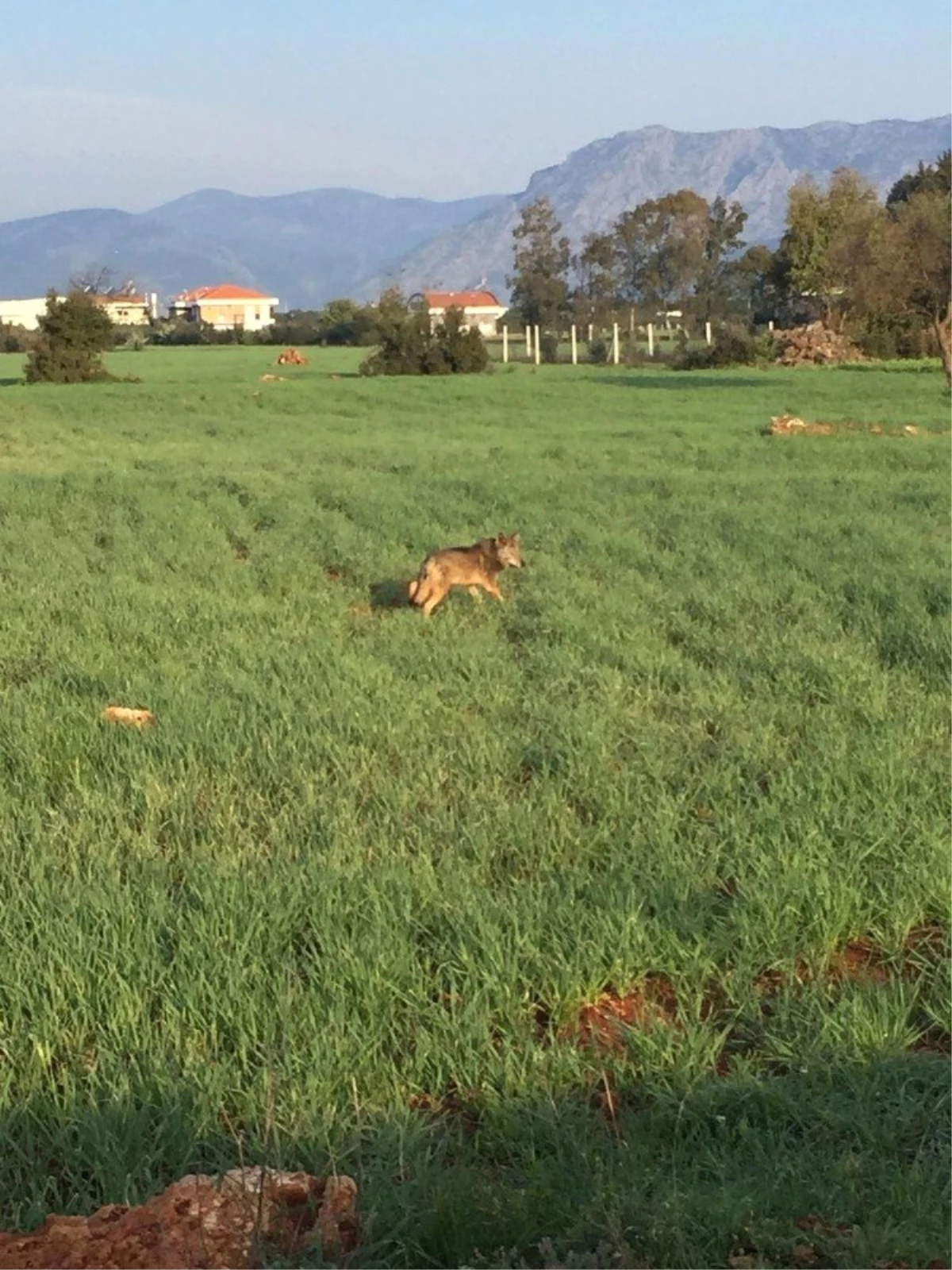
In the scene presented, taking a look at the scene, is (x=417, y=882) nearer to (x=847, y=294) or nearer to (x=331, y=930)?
(x=331, y=930)

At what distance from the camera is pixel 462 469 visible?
60.6ft

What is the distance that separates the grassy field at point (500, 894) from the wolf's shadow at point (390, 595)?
1.4 inches

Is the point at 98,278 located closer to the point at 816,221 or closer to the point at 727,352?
the point at 816,221

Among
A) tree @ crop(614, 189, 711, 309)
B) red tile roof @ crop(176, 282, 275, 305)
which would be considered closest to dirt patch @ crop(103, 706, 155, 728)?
tree @ crop(614, 189, 711, 309)

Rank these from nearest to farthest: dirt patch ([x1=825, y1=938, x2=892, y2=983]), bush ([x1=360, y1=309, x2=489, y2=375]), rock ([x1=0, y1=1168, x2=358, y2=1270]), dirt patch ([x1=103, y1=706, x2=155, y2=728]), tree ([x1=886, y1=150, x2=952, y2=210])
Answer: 1. rock ([x1=0, y1=1168, x2=358, y2=1270])
2. dirt patch ([x1=825, y1=938, x2=892, y2=983])
3. dirt patch ([x1=103, y1=706, x2=155, y2=728])
4. bush ([x1=360, y1=309, x2=489, y2=375])
5. tree ([x1=886, y1=150, x2=952, y2=210])

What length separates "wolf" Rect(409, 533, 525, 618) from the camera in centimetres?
966

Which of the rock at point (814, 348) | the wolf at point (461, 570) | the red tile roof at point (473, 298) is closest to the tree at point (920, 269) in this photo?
the rock at point (814, 348)

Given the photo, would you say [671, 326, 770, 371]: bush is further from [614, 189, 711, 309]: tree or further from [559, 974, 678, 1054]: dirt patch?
[559, 974, 678, 1054]: dirt patch

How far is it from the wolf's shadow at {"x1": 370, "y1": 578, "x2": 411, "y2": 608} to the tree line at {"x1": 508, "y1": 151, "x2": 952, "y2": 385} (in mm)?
41020

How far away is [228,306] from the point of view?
137625mm

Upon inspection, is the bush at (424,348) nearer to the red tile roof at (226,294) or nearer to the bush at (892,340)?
the bush at (892,340)

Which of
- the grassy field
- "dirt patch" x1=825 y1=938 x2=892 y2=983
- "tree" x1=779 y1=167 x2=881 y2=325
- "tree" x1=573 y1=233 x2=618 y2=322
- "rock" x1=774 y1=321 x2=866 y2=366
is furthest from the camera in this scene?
"tree" x1=573 y1=233 x2=618 y2=322

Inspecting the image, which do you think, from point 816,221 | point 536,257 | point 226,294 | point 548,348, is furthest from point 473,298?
point 816,221

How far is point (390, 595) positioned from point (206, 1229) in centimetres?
787
